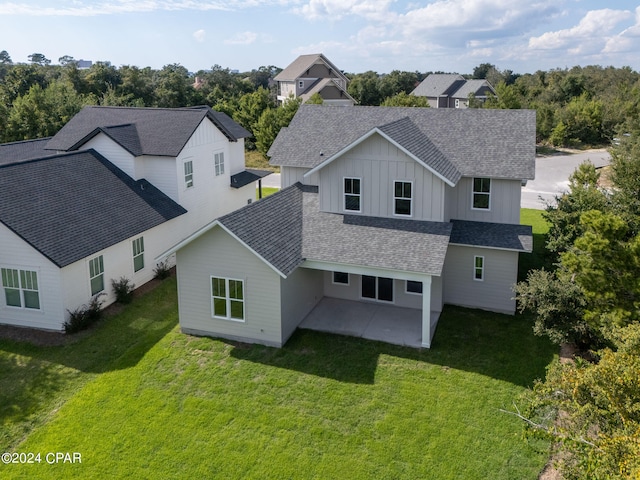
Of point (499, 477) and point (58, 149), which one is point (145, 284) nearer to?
point (58, 149)

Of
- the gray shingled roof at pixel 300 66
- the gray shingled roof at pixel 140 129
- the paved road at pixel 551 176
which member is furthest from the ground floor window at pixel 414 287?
the gray shingled roof at pixel 300 66

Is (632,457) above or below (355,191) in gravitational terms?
below

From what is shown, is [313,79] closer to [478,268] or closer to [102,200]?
[102,200]

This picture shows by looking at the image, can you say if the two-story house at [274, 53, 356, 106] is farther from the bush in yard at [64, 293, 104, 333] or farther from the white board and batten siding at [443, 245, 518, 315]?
the bush in yard at [64, 293, 104, 333]

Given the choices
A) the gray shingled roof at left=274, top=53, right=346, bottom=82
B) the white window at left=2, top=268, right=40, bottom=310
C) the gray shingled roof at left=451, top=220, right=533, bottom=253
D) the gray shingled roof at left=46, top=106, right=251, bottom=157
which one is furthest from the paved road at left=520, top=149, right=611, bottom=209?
the gray shingled roof at left=274, top=53, right=346, bottom=82

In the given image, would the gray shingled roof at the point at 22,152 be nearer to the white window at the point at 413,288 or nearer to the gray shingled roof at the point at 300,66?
the white window at the point at 413,288

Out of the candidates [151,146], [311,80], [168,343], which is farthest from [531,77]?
[168,343]

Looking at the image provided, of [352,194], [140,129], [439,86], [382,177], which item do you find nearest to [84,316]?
[352,194]
